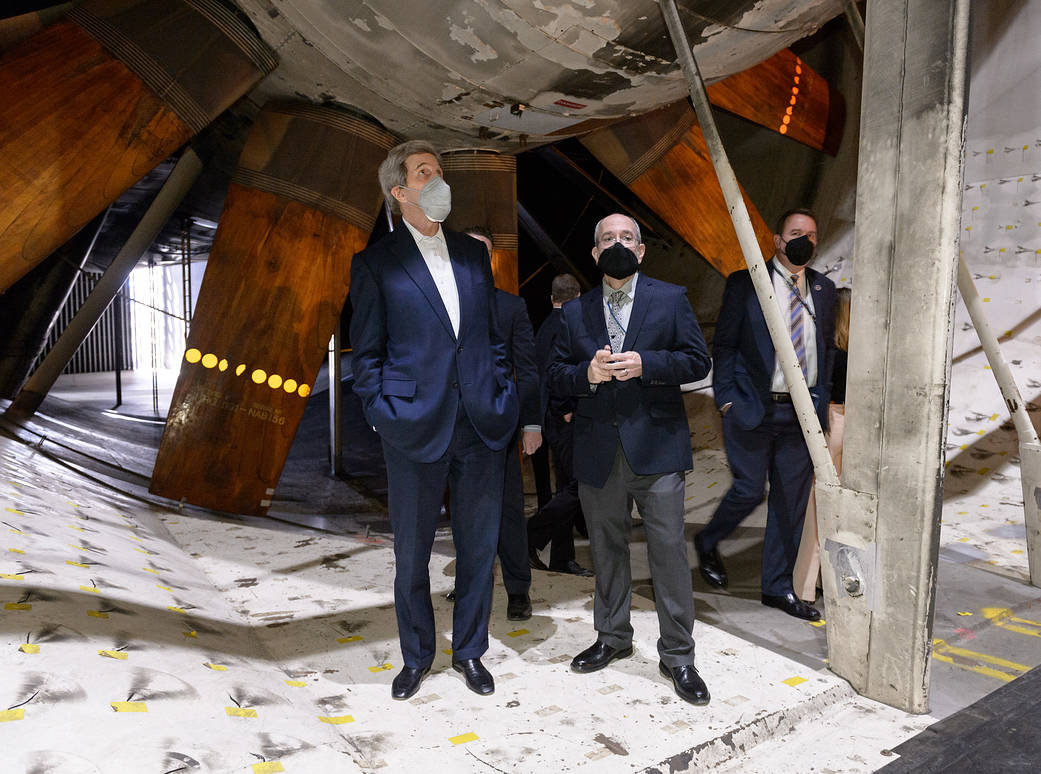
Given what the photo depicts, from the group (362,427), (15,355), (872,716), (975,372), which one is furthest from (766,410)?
(15,355)

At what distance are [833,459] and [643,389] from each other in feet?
3.77

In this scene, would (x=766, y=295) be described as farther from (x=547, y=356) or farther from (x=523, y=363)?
(x=547, y=356)

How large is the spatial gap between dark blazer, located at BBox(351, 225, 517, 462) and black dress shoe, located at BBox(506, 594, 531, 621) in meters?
0.89

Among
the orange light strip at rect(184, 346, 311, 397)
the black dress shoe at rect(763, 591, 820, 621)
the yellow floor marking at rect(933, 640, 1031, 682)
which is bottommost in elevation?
the yellow floor marking at rect(933, 640, 1031, 682)

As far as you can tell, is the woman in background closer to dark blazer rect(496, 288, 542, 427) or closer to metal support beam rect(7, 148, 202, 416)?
dark blazer rect(496, 288, 542, 427)

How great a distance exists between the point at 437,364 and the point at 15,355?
667cm

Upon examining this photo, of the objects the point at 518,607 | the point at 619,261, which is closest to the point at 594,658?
the point at 518,607

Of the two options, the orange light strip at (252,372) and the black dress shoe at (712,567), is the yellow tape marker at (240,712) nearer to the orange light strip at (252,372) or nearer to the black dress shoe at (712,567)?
the black dress shoe at (712,567)

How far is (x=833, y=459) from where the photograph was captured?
9.91 feet

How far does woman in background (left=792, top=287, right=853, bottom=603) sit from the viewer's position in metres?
3.02

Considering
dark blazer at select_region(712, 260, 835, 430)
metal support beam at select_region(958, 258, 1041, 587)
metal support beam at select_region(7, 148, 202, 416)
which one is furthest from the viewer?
Result: metal support beam at select_region(7, 148, 202, 416)

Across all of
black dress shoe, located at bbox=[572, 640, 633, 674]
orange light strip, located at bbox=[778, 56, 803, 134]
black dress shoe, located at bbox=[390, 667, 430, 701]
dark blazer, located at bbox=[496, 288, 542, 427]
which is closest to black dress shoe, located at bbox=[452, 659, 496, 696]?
black dress shoe, located at bbox=[390, 667, 430, 701]

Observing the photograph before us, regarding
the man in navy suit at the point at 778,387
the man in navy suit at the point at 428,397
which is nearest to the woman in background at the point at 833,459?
the man in navy suit at the point at 778,387

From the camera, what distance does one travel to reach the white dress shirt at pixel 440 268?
7.68ft
